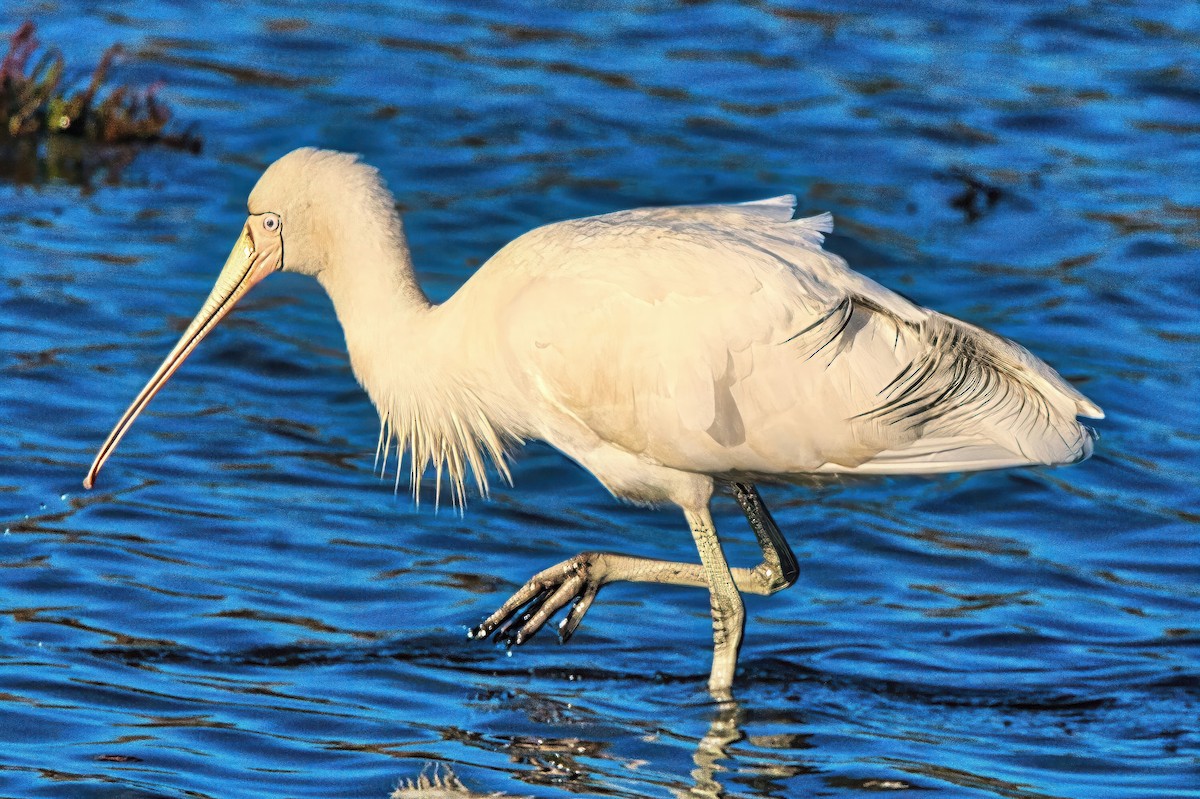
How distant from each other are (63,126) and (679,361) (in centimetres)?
822

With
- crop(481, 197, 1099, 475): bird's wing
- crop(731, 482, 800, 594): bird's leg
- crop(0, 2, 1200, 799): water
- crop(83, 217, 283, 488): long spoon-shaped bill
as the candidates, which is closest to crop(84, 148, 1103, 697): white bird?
crop(481, 197, 1099, 475): bird's wing

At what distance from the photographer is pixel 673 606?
8180 millimetres

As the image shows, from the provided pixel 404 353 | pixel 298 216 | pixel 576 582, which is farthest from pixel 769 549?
pixel 298 216

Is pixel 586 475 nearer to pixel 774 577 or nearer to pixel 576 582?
pixel 774 577

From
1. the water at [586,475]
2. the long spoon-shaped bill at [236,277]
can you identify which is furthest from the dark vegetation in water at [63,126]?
the long spoon-shaped bill at [236,277]

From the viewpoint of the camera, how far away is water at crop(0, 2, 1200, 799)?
21.5 ft

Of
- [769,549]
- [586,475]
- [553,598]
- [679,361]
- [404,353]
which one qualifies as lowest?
[586,475]

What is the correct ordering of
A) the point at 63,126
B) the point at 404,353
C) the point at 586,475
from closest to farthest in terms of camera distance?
Answer: the point at 404,353
the point at 586,475
the point at 63,126

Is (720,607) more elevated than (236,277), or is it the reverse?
(236,277)

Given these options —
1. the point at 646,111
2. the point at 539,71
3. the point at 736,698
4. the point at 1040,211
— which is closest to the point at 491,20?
the point at 539,71

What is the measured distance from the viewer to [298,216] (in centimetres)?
719

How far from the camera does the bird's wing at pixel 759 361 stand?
6.60 meters

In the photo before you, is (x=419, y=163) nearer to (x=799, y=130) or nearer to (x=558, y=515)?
(x=799, y=130)

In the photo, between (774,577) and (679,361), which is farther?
(774,577)
